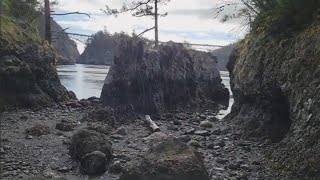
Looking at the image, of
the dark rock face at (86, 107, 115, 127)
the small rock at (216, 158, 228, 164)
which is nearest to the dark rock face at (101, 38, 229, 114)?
the dark rock face at (86, 107, 115, 127)

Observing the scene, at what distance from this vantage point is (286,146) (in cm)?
1161

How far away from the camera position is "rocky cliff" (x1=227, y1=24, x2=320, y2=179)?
995 cm

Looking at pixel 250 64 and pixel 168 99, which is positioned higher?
pixel 250 64

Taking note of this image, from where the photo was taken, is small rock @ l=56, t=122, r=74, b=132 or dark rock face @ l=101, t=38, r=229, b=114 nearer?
small rock @ l=56, t=122, r=74, b=132

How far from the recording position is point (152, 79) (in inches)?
936

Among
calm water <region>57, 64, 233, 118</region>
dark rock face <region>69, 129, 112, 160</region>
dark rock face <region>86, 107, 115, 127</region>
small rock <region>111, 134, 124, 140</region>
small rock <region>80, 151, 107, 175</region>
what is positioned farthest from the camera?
calm water <region>57, 64, 233, 118</region>

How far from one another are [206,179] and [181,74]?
1922cm

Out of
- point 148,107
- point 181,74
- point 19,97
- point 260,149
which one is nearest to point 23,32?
point 19,97

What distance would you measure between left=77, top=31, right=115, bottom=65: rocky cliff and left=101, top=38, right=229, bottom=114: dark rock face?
4648 cm

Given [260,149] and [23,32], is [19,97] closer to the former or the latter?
[23,32]

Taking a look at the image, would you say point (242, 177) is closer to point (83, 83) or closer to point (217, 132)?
point (217, 132)

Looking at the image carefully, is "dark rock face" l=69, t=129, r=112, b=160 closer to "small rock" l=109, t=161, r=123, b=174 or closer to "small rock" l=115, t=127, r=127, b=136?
"small rock" l=109, t=161, r=123, b=174

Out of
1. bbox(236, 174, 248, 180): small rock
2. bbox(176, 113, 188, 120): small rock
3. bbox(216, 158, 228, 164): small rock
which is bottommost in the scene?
bbox(176, 113, 188, 120): small rock

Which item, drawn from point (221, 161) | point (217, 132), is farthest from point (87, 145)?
point (217, 132)
